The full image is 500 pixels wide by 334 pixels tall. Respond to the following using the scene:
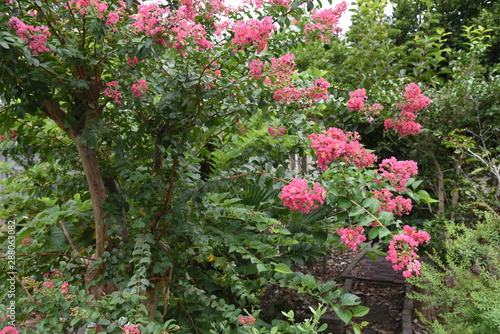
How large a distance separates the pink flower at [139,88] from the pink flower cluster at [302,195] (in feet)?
2.92

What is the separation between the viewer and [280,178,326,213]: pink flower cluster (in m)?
1.82

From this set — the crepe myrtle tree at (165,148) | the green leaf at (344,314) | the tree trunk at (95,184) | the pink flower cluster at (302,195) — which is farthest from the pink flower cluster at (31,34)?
the green leaf at (344,314)

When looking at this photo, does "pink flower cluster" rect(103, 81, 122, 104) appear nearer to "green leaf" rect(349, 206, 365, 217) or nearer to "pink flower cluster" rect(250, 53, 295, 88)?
"pink flower cluster" rect(250, 53, 295, 88)

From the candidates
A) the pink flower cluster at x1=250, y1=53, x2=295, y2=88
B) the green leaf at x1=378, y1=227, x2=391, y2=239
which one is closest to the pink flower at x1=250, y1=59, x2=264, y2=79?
the pink flower cluster at x1=250, y1=53, x2=295, y2=88

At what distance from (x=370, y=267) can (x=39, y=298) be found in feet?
19.3

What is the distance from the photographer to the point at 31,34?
1789mm

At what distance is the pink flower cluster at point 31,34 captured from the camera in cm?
175

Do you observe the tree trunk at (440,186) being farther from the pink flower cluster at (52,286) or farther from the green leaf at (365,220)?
the pink flower cluster at (52,286)

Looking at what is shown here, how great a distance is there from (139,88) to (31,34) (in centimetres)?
52

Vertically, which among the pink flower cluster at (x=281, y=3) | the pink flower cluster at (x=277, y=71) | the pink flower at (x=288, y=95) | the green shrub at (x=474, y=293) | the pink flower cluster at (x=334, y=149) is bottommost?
the green shrub at (x=474, y=293)

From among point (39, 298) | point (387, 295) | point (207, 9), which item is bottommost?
point (387, 295)

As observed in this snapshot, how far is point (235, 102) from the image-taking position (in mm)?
2178

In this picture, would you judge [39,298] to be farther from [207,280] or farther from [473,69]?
[473,69]

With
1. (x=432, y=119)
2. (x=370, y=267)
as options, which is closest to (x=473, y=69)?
(x=432, y=119)
